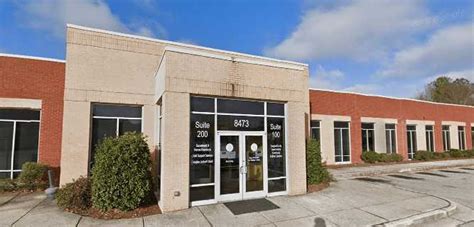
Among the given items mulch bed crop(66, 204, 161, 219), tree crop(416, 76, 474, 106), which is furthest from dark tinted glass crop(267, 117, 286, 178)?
tree crop(416, 76, 474, 106)

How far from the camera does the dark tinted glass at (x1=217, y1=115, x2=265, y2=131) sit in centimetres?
952

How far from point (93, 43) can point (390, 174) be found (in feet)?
53.7

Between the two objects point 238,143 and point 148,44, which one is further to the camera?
point 148,44

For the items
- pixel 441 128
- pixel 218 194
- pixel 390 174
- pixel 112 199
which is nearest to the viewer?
pixel 112 199

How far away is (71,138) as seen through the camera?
10680 mm

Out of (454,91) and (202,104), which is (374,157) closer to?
(202,104)

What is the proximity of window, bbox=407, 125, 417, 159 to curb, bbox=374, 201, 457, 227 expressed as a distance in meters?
16.5

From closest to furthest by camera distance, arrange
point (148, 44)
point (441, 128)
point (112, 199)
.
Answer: point (112, 199) < point (148, 44) < point (441, 128)

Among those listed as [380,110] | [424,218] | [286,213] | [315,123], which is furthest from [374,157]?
[286,213]

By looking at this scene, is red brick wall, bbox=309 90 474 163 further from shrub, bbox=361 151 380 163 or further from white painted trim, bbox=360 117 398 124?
shrub, bbox=361 151 380 163

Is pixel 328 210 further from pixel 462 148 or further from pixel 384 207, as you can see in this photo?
pixel 462 148

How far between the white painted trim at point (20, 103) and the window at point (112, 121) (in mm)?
2810

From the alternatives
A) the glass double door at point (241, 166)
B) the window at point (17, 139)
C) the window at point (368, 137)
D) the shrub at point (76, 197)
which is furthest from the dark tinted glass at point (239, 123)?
the window at point (368, 137)

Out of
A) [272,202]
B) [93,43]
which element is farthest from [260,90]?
[93,43]
